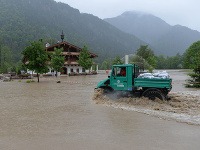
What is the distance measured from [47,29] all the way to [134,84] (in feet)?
461

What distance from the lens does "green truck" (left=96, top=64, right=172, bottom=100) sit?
1544cm

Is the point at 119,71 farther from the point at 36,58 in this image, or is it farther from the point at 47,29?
the point at 47,29

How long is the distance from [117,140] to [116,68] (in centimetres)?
790

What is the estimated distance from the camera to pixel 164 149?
7.82m

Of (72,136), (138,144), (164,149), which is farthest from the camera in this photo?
(72,136)

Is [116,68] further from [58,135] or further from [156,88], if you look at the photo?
[58,135]

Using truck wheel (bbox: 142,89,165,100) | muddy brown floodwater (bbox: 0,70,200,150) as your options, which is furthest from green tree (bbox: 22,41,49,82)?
truck wheel (bbox: 142,89,165,100)

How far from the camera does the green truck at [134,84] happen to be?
15.4 meters

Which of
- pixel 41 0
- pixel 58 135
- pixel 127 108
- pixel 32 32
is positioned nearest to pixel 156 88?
pixel 127 108

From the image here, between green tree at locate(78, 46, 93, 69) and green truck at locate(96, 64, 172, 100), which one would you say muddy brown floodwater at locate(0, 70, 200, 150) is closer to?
green truck at locate(96, 64, 172, 100)

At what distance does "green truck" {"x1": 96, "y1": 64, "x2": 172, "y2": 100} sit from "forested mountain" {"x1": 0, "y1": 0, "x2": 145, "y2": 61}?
97.4 m

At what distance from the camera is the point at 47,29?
493 feet

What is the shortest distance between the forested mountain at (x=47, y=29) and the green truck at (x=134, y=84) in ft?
320

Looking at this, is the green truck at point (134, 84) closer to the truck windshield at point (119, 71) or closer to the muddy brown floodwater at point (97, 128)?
the truck windshield at point (119, 71)
